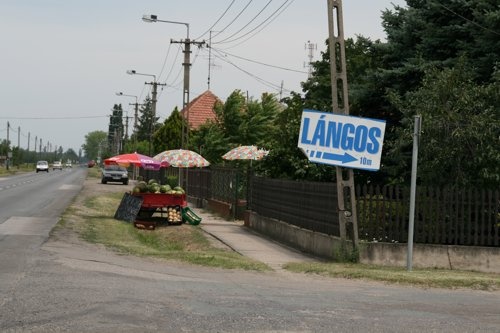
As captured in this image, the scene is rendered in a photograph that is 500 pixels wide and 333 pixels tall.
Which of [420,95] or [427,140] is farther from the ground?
[420,95]

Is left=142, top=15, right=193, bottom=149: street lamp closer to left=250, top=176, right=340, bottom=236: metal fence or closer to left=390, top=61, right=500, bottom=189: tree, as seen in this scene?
left=250, top=176, right=340, bottom=236: metal fence

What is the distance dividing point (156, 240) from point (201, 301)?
35.0 ft

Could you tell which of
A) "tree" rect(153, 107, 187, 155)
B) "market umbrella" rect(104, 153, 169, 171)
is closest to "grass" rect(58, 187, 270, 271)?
"market umbrella" rect(104, 153, 169, 171)

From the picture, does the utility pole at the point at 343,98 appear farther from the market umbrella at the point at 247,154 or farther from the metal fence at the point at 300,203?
the market umbrella at the point at 247,154

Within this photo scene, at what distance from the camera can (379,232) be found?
45.9 ft

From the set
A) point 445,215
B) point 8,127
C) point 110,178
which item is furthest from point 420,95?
point 8,127

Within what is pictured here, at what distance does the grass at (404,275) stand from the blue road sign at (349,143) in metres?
2.12

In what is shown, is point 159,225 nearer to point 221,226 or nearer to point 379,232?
point 221,226

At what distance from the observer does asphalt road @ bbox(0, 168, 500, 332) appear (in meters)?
6.95

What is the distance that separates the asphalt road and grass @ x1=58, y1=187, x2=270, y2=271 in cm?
80

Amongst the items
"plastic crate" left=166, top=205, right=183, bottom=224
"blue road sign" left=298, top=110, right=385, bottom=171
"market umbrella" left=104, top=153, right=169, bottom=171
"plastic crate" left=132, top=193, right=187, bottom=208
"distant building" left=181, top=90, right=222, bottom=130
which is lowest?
"plastic crate" left=166, top=205, right=183, bottom=224

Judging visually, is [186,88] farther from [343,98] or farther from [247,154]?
[343,98]

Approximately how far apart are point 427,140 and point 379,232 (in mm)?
2294

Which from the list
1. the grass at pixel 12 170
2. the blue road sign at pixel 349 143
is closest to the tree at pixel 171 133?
the grass at pixel 12 170
